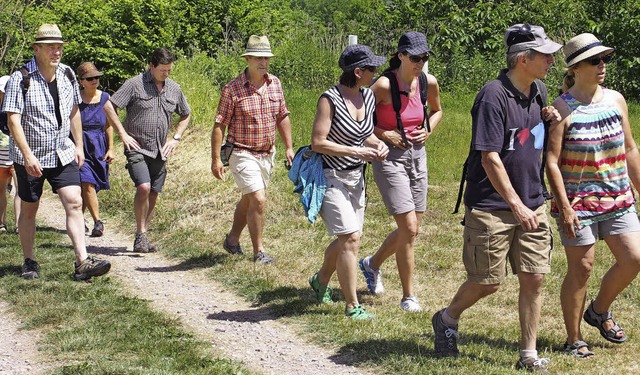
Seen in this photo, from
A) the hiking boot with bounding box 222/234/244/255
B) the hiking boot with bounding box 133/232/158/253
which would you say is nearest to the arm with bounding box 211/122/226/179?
the hiking boot with bounding box 222/234/244/255

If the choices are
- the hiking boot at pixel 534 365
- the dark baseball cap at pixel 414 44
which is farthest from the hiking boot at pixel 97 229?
the hiking boot at pixel 534 365

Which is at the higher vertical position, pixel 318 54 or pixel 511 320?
pixel 318 54

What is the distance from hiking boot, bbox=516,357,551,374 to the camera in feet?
17.7

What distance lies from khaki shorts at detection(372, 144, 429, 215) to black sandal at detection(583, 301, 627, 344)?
1.39m

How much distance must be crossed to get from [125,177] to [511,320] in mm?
6819

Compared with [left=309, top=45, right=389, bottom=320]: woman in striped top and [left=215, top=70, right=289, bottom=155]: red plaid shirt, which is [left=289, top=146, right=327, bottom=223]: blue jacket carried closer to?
[left=309, top=45, right=389, bottom=320]: woman in striped top

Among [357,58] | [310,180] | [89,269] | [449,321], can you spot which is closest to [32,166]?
[89,269]

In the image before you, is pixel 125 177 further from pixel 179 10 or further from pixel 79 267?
pixel 179 10

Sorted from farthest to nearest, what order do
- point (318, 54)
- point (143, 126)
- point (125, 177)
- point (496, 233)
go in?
point (318, 54) < point (125, 177) < point (143, 126) < point (496, 233)

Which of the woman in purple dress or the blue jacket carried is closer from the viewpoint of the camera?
the blue jacket carried

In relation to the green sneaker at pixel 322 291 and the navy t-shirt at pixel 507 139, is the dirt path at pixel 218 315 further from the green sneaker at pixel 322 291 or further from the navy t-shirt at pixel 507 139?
the navy t-shirt at pixel 507 139

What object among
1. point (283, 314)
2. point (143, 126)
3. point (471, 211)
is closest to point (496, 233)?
point (471, 211)

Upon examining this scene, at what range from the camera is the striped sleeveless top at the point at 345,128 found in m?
6.43

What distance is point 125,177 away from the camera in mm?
12352
